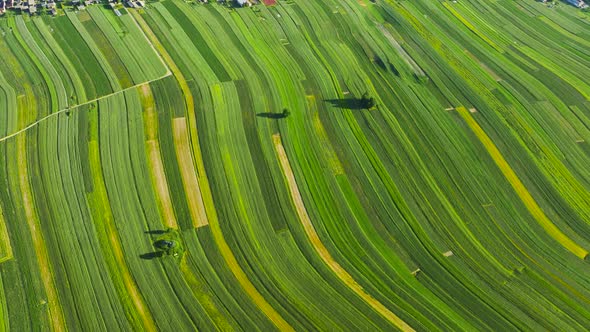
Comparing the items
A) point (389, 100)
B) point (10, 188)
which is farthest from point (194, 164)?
point (389, 100)

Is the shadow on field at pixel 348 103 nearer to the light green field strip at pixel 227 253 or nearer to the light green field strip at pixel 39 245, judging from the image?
the light green field strip at pixel 227 253

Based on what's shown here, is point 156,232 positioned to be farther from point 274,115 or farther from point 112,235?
point 274,115

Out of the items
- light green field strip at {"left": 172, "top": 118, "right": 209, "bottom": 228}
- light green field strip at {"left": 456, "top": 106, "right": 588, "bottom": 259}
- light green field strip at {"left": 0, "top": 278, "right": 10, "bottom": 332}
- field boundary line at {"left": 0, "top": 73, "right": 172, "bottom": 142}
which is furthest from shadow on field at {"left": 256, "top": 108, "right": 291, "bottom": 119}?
light green field strip at {"left": 0, "top": 278, "right": 10, "bottom": 332}

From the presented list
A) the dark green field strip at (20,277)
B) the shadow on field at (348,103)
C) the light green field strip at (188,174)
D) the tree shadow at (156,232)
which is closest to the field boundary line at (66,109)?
the dark green field strip at (20,277)

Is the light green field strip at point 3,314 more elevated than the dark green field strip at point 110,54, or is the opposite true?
the dark green field strip at point 110,54

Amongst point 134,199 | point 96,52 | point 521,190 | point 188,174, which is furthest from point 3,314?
point 521,190

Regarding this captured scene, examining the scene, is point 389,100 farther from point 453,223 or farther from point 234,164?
point 234,164

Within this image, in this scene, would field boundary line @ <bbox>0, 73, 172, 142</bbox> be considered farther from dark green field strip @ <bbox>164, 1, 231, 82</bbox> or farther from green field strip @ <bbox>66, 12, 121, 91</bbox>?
dark green field strip @ <bbox>164, 1, 231, 82</bbox>
